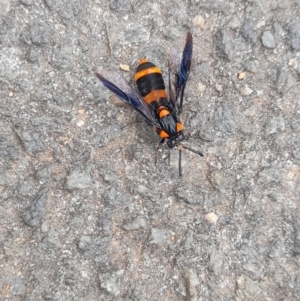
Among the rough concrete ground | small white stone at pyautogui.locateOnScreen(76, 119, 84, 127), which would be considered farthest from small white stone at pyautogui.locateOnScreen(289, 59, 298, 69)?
small white stone at pyautogui.locateOnScreen(76, 119, 84, 127)

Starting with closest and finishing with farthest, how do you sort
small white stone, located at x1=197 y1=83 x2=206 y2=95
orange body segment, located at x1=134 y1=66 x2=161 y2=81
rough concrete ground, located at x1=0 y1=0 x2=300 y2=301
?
rough concrete ground, located at x1=0 y1=0 x2=300 y2=301
orange body segment, located at x1=134 y1=66 x2=161 y2=81
small white stone, located at x1=197 y1=83 x2=206 y2=95

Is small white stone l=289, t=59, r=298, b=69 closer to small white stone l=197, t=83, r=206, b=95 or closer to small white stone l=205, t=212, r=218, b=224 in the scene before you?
small white stone l=197, t=83, r=206, b=95

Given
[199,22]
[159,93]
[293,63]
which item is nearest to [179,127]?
[159,93]

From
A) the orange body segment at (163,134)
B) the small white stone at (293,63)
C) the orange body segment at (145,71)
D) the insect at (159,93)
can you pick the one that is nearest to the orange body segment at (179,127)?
the insect at (159,93)

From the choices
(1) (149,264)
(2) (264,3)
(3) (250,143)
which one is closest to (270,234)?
(3) (250,143)

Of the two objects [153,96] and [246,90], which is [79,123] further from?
[246,90]

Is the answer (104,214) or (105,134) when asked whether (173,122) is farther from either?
(104,214)
